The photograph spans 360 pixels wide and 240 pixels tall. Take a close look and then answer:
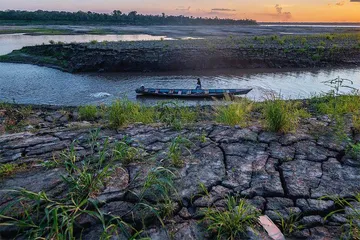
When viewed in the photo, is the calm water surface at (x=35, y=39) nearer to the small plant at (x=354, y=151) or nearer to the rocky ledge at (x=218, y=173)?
the rocky ledge at (x=218, y=173)

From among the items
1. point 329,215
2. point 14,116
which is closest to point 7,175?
point 329,215

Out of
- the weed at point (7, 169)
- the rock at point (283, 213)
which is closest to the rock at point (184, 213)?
the rock at point (283, 213)

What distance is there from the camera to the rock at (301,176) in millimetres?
3250

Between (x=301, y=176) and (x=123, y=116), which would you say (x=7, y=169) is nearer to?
(x=123, y=116)

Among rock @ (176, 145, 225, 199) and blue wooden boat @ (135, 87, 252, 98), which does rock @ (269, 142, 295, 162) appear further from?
blue wooden boat @ (135, 87, 252, 98)

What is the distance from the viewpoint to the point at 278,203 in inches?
121

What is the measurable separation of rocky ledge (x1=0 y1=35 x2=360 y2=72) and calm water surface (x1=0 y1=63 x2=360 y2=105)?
1.38m

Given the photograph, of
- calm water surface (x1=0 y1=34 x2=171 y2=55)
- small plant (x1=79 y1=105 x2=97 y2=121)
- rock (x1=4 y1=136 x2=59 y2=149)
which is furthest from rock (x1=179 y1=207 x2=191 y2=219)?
calm water surface (x1=0 y1=34 x2=171 y2=55)

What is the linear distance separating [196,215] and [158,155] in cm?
129

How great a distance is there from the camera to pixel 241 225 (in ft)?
8.50

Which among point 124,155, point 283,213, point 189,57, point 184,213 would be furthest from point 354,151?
point 189,57

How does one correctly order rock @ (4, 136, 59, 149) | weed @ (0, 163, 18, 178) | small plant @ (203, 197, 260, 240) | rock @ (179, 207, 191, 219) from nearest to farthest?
small plant @ (203, 197, 260, 240) < rock @ (179, 207, 191, 219) < weed @ (0, 163, 18, 178) < rock @ (4, 136, 59, 149)

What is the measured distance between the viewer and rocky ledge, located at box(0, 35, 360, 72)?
25094 mm

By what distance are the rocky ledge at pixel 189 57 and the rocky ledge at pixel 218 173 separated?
2057 centimetres
